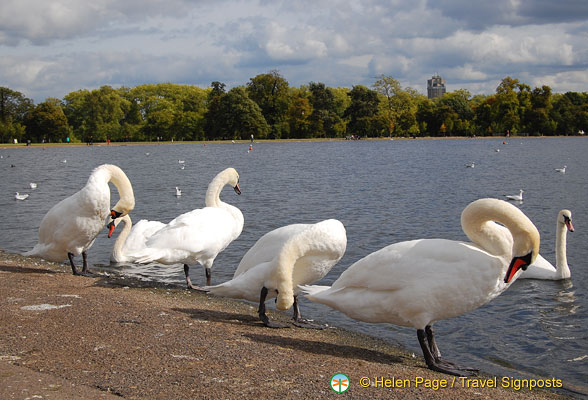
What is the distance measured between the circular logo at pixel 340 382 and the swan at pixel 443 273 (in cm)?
90

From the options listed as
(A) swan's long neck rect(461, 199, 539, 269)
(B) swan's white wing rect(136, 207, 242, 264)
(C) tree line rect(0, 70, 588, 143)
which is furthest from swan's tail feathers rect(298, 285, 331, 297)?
(C) tree line rect(0, 70, 588, 143)

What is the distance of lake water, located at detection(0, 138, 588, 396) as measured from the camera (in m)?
7.59

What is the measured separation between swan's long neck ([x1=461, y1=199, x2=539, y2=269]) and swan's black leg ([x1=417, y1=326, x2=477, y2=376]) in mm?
1024

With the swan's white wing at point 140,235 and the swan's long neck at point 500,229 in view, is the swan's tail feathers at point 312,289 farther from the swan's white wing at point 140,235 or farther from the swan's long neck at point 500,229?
the swan's white wing at point 140,235

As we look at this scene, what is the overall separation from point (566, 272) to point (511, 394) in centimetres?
639

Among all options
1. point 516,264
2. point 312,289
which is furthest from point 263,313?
point 516,264

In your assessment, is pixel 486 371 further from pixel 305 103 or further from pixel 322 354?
pixel 305 103

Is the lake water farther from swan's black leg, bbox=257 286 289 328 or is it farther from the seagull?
swan's black leg, bbox=257 286 289 328

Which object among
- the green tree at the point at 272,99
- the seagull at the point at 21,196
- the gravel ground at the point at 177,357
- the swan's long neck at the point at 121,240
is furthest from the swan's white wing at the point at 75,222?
the green tree at the point at 272,99

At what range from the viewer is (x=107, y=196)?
8.93 meters

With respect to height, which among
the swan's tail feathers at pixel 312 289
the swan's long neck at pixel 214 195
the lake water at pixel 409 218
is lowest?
the lake water at pixel 409 218

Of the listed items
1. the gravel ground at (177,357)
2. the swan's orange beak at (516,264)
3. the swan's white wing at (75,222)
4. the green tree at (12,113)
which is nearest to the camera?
the gravel ground at (177,357)

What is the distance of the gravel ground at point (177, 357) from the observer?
4430mm

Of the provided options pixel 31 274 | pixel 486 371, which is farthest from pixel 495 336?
pixel 31 274
